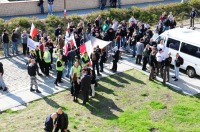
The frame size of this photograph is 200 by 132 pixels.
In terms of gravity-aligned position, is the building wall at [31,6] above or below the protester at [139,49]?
above

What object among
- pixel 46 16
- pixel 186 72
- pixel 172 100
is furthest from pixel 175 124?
pixel 46 16

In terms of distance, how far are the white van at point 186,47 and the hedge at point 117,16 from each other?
339 inches

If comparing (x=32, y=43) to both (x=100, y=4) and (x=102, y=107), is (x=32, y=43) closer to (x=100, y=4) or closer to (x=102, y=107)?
(x=102, y=107)

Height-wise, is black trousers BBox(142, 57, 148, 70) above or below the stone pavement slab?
above

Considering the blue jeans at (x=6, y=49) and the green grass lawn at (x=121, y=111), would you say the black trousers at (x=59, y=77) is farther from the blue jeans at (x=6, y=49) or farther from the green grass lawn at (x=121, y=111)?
the blue jeans at (x=6, y=49)

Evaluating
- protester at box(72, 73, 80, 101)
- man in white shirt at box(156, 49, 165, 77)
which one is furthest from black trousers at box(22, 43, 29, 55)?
man in white shirt at box(156, 49, 165, 77)

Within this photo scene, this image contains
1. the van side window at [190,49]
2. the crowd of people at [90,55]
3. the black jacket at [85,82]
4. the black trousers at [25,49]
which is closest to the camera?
the black jacket at [85,82]

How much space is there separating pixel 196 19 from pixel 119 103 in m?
18.9

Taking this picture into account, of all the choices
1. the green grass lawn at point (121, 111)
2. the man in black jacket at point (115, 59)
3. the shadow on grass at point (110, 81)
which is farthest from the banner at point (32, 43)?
the man in black jacket at point (115, 59)

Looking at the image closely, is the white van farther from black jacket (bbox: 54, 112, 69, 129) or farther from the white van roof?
black jacket (bbox: 54, 112, 69, 129)

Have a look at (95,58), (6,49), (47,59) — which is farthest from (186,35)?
(6,49)

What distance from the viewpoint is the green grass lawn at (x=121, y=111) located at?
15117 millimetres

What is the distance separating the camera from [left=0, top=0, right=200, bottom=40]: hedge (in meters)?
26.5

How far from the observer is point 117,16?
3077cm
